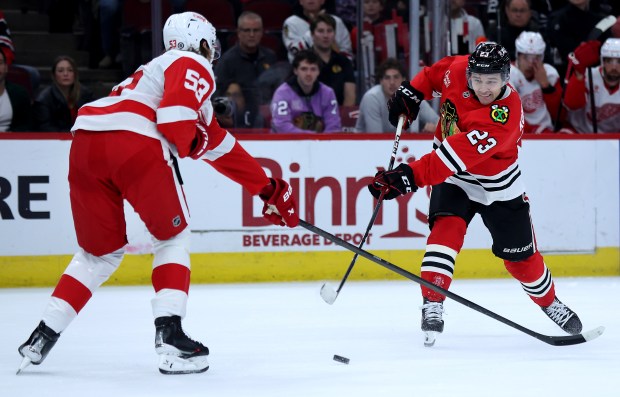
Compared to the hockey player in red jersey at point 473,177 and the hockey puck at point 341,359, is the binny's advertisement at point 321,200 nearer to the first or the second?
the hockey player in red jersey at point 473,177

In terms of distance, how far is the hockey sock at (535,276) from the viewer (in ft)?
14.0

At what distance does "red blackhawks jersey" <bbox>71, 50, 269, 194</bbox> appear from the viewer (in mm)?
3430

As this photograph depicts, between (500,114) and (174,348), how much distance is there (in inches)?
56.9

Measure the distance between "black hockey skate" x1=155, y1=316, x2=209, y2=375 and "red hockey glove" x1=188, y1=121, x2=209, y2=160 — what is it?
539 millimetres

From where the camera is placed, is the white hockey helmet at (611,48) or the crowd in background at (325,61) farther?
the white hockey helmet at (611,48)

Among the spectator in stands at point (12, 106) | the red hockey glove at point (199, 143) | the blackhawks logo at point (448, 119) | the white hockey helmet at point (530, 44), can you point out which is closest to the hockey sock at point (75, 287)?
the red hockey glove at point (199, 143)

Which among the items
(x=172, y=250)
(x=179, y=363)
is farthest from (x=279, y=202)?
(x=179, y=363)

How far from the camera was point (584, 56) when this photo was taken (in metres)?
6.70

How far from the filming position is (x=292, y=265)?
5.95 meters

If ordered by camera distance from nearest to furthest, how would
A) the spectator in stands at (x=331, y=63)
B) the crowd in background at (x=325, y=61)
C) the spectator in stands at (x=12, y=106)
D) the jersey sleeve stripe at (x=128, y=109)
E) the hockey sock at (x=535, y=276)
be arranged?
the jersey sleeve stripe at (x=128, y=109), the hockey sock at (x=535, y=276), the spectator in stands at (x=12, y=106), the crowd in background at (x=325, y=61), the spectator in stands at (x=331, y=63)

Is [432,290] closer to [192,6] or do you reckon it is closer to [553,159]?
[553,159]

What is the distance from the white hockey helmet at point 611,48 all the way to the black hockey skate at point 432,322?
2931 millimetres

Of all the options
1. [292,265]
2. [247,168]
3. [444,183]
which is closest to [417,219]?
[292,265]

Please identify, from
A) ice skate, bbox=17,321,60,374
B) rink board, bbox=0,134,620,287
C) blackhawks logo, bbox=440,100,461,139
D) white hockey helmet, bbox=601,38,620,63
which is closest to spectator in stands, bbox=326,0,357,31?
rink board, bbox=0,134,620,287
